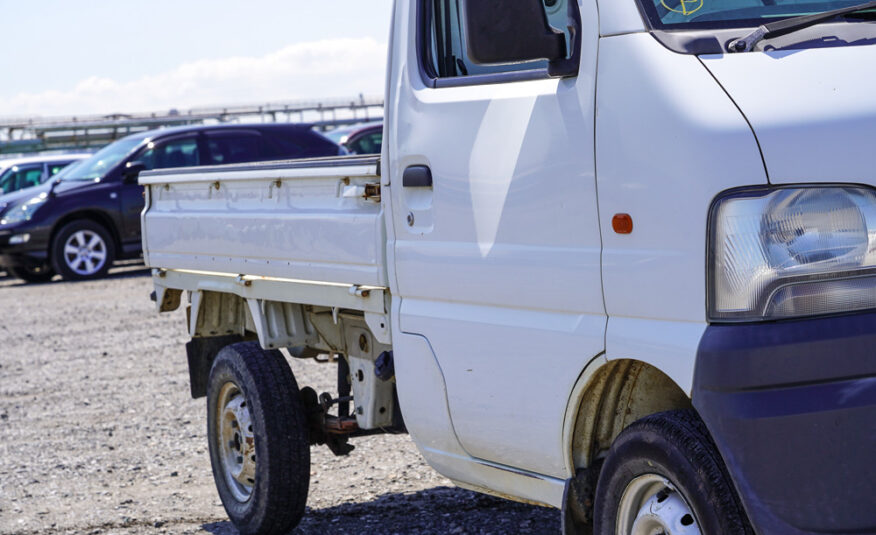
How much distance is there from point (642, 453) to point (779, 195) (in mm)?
706

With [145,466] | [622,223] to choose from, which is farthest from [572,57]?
[145,466]

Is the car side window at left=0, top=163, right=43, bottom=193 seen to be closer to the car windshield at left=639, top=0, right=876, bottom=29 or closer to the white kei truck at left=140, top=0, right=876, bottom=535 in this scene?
the white kei truck at left=140, top=0, right=876, bottom=535

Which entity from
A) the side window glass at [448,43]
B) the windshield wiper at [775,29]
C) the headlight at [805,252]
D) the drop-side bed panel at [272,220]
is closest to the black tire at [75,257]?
the drop-side bed panel at [272,220]

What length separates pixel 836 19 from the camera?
9.95 ft

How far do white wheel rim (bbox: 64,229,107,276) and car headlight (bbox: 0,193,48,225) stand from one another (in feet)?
1.84

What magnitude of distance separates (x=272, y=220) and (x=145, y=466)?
2242mm

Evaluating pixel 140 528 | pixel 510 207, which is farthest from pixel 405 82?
pixel 140 528

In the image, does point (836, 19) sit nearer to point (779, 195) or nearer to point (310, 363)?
point (779, 195)

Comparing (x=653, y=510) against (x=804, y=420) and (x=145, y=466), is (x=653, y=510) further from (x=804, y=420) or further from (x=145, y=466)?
(x=145, y=466)

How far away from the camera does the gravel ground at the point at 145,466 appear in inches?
215

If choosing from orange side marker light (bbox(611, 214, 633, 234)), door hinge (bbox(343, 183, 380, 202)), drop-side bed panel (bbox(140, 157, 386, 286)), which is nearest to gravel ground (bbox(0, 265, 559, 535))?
drop-side bed panel (bbox(140, 157, 386, 286))

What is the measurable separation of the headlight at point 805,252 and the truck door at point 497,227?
0.50m

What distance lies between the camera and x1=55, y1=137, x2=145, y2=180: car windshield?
52.6 ft

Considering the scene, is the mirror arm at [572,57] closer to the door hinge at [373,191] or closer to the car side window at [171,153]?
the door hinge at [373,191]
